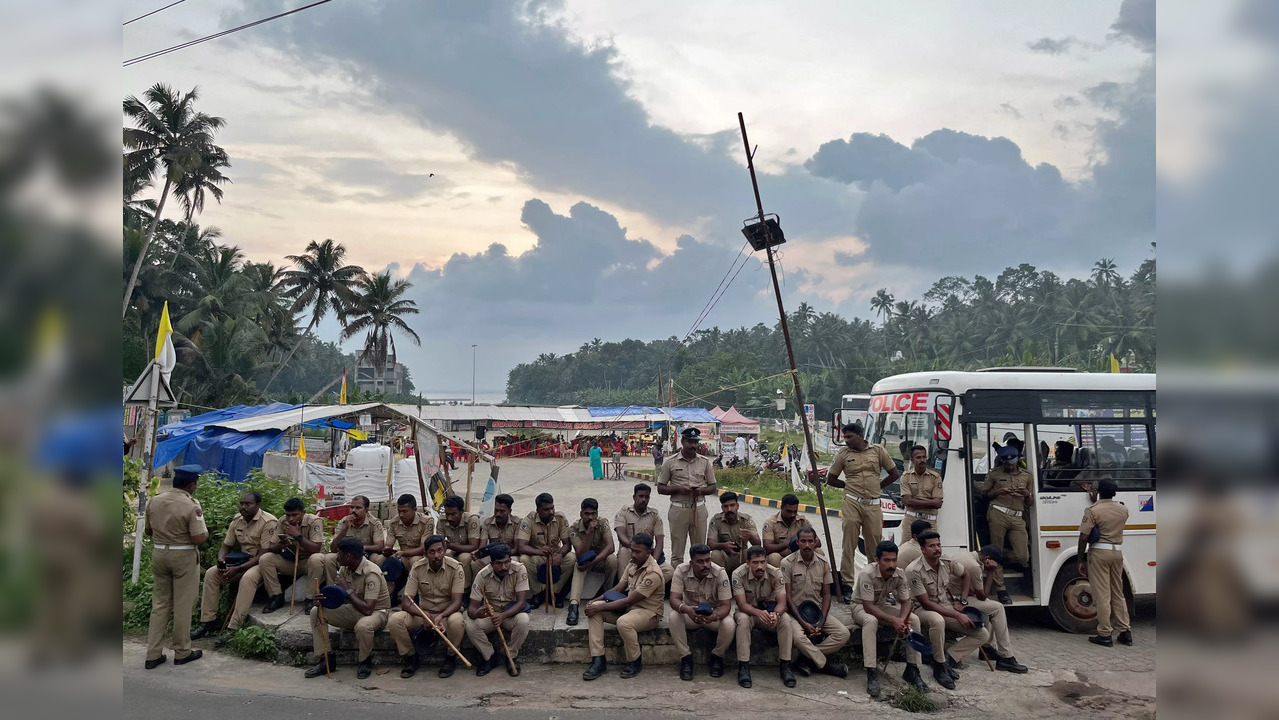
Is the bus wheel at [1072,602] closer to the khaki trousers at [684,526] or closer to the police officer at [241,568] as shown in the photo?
the khaki trousers at [684,526]

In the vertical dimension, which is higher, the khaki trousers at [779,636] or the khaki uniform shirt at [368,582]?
the khaki uniform shirt at [368,582]

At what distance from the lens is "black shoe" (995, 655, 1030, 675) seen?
6703 mm

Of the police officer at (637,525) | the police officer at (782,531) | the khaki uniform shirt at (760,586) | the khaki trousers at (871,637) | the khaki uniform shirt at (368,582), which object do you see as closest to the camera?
the khaki trousers at (871,637)

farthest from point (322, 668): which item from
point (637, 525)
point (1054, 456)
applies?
point (1054, 456)

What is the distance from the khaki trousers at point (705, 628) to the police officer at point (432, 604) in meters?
1.96

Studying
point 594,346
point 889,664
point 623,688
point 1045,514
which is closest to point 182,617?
point 623,688

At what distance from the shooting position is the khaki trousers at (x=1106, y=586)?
24.4 feet

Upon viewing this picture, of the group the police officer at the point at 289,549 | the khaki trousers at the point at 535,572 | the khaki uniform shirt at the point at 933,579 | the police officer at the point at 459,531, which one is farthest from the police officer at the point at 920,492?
the police officer at the point at 289,549

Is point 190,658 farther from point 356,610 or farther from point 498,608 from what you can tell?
point 498,608

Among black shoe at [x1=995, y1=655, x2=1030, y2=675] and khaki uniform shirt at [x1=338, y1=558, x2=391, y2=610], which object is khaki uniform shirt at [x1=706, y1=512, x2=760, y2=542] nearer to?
black shoe at [x1=995, y1=655, x2=1030, y2=675]

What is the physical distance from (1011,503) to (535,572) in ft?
17.4

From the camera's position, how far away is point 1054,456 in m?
8.18

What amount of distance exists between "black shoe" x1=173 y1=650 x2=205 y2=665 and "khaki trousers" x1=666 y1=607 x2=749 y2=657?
4.53 meters

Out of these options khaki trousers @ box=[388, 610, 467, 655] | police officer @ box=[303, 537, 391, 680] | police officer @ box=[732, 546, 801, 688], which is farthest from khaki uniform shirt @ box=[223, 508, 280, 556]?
police officer @ box=[732, 546, 801, 688]
